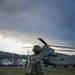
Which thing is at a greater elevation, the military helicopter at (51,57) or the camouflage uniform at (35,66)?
the military helicopter at (51,57)

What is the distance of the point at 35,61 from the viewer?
10086mm

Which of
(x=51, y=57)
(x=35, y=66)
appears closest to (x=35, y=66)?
(x=35, y=66)

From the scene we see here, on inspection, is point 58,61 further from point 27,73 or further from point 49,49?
point 27,73

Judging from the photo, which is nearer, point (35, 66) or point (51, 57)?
point (35, 66)

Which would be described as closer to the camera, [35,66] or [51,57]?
[35,66]

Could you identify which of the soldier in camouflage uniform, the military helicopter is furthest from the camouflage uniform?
the military helicopter

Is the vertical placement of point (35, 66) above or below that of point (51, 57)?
below

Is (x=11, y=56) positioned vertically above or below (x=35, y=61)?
above

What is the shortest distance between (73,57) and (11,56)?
7982 centimetres

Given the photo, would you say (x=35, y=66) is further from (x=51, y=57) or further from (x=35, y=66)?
(x=51, y=57)

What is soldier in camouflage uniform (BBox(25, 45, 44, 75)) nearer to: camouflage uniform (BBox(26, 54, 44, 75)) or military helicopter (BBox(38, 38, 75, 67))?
camouflage uniform (BBox(26, 54, 44, 75))

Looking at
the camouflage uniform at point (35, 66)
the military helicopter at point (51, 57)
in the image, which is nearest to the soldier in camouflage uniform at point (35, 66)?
the camouflage uniform at point (35, 66)

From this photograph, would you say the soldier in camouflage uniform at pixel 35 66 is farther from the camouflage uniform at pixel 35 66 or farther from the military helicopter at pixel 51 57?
the military helicopter at pixel 51 57

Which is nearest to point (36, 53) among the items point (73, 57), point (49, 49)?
point (49, 49)
